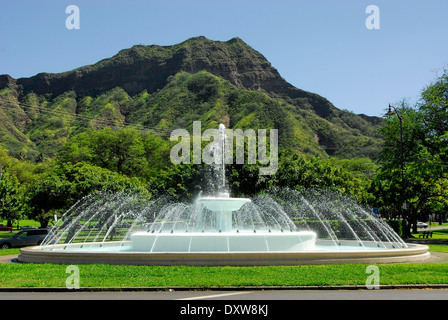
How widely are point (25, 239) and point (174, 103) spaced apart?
105 metres

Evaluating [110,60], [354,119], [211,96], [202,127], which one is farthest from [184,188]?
[110,60]

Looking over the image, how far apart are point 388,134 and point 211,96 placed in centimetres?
9260

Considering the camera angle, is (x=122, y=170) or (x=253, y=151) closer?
(x=253, y=151)

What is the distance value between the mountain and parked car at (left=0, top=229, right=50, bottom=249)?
64.9 meters

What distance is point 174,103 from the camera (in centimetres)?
12988

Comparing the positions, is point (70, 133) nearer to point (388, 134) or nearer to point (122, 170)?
point (122, 170)

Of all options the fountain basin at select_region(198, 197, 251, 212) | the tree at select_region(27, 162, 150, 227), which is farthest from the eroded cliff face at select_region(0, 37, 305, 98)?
the fountain basin at select_region(198, 197, 251, 212)

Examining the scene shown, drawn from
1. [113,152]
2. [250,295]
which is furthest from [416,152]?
[113,152]

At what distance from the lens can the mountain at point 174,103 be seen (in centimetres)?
10906

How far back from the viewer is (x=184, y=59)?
182 metres

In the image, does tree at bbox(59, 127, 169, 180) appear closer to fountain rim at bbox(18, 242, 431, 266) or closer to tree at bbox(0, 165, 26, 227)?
tree at bbox(0, 165, 26, 227)

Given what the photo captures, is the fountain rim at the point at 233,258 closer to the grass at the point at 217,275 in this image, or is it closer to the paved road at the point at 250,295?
the grass at the point at 217,275

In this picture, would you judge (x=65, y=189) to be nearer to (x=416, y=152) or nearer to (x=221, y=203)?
(x=221, y=203)

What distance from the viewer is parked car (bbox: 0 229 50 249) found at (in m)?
26.9
